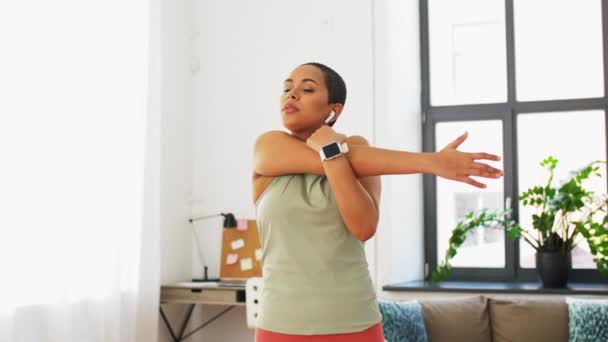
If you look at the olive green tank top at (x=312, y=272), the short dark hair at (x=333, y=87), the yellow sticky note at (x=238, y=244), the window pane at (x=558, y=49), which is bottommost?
the yellow sticky note at (x=238, y=244)

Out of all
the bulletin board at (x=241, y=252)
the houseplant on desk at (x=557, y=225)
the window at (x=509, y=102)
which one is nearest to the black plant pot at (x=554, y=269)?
the houseplant on desk at (x=557, y=225)

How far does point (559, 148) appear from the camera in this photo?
478 cm

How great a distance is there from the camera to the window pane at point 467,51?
4.96m

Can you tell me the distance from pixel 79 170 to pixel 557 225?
A: 2628 mm

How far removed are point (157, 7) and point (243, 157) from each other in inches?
42.7

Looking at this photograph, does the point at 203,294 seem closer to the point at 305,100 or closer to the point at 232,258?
the point at 232,258

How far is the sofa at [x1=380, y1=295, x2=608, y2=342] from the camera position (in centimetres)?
373

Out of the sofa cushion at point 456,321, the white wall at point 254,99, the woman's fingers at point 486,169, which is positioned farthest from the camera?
the white wall at point 254,99

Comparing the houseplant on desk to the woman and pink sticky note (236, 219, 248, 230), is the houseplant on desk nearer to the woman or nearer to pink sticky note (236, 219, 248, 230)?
pink sticky note (236, 219, 248, 230)

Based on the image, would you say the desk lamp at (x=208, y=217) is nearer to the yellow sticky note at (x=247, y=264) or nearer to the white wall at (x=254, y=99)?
the white wall at (x=254, y=99)

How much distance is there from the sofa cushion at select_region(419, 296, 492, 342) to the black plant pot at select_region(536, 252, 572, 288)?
51 cm

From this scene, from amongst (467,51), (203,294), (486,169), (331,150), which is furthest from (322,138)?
(467,51)

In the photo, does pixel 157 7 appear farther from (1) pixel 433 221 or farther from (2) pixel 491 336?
(2) pixel 491 336

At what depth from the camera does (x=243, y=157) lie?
501 centimetres
